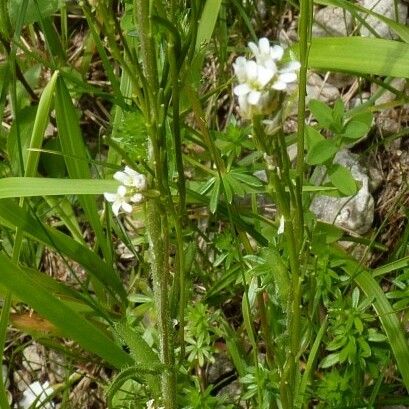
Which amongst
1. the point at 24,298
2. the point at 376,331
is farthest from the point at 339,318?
the point at 24,298

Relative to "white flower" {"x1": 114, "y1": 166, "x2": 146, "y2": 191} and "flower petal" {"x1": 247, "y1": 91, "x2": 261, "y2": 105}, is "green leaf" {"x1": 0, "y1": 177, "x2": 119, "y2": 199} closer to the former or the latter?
"white flower" {"x1": 114, "y1": 166, "x2": 146, "y2": 191}

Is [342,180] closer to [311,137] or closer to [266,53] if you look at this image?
[311,137]

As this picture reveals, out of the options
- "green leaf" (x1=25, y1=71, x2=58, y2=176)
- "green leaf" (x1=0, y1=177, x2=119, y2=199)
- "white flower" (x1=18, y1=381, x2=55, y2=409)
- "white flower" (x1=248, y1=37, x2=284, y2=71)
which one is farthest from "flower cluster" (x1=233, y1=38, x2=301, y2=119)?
"white flower" (x1=18, y1=381, x2=55, y2=409)

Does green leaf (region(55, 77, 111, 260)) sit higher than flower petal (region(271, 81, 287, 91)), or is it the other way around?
flower petal (region(271, 81, 287, 91))

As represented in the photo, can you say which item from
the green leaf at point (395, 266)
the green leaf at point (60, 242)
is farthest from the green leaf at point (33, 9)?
the green leaf at point (395, 266)

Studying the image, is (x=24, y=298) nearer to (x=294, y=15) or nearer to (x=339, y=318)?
(x=339, y=318)

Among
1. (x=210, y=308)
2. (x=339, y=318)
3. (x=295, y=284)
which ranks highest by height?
(x=295, y=284)
